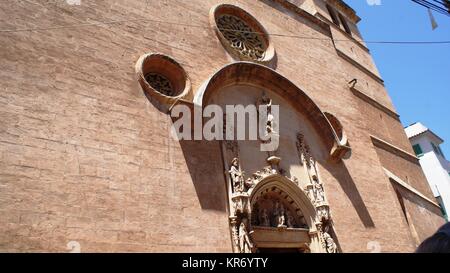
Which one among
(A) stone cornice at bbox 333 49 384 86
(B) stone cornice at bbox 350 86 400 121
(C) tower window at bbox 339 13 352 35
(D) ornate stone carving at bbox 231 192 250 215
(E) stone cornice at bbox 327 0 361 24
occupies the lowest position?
(D) ornate stone carving at bbox 231 192 250 215

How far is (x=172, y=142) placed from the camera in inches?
235

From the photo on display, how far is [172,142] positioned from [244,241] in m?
2.01

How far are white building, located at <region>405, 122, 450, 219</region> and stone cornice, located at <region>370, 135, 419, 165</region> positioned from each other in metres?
10.6

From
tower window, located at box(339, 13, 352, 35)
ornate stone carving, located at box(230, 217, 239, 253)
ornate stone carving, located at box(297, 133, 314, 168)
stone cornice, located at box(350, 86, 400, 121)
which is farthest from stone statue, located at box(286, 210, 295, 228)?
tower window, located at box(339, 13, 352, 35)

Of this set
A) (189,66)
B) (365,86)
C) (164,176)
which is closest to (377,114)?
(365,86)

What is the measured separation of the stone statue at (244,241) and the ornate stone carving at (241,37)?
14.1ft

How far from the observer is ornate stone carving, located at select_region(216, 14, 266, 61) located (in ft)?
28.9

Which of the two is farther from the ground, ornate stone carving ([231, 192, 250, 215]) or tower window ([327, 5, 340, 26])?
tower window ([327, 5, 340, 26])

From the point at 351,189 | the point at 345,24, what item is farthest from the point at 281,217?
the point at 345,24

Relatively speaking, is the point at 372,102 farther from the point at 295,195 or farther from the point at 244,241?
the point at 244,241

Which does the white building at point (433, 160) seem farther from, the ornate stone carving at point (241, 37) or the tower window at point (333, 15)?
the ornate stone carving at point (241, 37)

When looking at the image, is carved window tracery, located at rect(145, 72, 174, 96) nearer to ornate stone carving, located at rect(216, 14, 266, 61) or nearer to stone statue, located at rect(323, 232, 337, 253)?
ornate stone carving, located at rect(216, 14, 266, 61)
